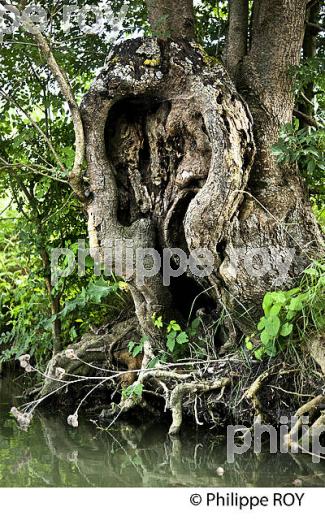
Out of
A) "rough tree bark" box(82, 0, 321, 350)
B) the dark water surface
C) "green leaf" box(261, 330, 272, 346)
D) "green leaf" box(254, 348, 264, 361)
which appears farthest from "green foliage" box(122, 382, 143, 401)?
"green leaf" box(261, 330, 272, 346)

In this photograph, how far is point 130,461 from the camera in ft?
12.0

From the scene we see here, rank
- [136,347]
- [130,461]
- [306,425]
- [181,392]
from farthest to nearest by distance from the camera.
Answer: [136,347], [181,392], [306,425], [130,461]

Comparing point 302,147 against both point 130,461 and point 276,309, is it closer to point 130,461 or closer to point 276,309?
point 276,309

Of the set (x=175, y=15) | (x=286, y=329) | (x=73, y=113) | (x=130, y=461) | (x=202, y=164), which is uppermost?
(x=175, y=15)

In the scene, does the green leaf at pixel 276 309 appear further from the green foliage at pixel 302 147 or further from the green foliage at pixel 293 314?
the green foliage at pixel 302 147

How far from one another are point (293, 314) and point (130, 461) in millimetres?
1208

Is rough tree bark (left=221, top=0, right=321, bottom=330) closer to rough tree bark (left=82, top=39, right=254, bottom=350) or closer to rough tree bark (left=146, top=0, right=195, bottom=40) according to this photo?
rough tree bark (left=82, top=39, right=254, bottom=350)

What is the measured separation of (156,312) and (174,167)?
3.24 ft

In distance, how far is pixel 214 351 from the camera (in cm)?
440

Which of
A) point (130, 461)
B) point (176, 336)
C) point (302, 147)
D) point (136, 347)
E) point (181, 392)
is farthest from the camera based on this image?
point (136, 347)

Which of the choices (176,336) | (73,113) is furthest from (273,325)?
(73,113)

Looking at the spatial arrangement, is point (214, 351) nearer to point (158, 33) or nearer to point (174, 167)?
point (174, 167)

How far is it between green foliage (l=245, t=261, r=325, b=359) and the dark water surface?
2.14 ft

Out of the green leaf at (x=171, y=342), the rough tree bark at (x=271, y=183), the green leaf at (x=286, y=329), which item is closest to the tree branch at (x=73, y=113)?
the rough tree bark at (x=271, y=183)
